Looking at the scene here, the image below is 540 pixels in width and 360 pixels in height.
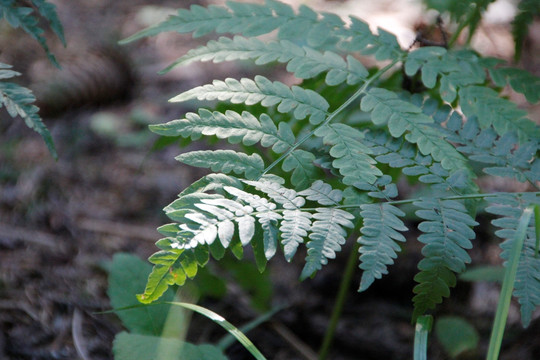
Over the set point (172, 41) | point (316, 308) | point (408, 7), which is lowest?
point (316, 308)

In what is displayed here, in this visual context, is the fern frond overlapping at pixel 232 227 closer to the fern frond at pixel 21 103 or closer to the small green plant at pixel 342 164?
the small green plant at pixel 342 164

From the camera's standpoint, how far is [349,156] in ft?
3.81

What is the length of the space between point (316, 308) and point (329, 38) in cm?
120

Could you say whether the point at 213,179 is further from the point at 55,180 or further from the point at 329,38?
the point at 55,180

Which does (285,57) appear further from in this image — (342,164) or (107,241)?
(107,241)

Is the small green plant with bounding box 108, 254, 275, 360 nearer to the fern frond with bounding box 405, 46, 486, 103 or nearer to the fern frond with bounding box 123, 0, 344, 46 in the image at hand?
the fern frond with bounding box 123, 0, 344, 46

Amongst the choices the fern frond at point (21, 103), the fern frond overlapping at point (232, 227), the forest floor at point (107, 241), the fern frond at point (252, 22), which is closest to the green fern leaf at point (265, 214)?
the fern frond overlapping at point (232, 227)

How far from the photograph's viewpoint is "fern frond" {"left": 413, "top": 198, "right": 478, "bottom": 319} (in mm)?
1029

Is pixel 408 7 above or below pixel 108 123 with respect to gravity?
above

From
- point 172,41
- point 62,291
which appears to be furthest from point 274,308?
point 172,41

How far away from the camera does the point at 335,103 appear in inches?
62.9

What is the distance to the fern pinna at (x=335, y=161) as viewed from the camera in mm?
988

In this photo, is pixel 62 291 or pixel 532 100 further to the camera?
pixel 62 291

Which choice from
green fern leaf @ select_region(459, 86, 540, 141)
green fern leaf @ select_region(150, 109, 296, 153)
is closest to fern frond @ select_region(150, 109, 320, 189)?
green fern leaf @ select_region(150, 109, 296, 153)
